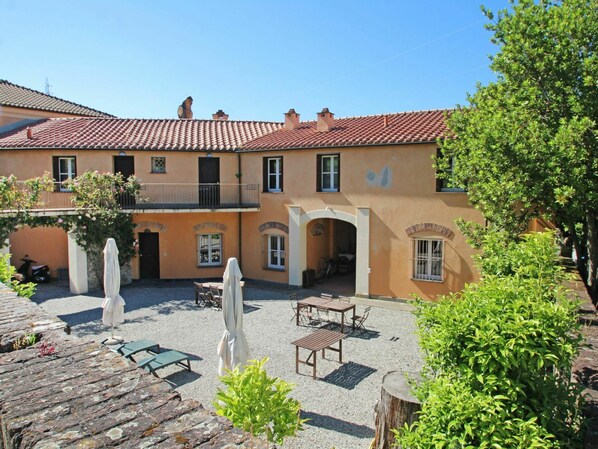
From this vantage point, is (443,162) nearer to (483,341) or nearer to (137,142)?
(483,341)

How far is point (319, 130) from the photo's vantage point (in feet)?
65.4

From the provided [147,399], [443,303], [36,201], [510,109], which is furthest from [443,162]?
[36,201]

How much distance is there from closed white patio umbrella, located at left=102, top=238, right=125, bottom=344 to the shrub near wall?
9.76m

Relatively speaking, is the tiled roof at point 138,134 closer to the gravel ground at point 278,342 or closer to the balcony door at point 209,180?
the balcony door at point 209,180

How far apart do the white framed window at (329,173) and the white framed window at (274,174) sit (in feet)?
7.48

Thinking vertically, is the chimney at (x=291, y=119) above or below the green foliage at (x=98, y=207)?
above

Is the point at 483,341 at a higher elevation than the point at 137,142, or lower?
lower

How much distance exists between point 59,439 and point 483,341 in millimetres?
3338

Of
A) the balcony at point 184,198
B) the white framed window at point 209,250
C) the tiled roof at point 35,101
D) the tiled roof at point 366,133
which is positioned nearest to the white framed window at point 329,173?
the tiled roof at point 366,133

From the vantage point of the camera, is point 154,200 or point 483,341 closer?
point 483,341

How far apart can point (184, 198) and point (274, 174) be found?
4.45 meters

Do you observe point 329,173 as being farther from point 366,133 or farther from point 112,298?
point 112,298

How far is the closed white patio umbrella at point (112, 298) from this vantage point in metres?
11.9

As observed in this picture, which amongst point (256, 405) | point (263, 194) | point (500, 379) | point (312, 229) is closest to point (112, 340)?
point (256, 405)
